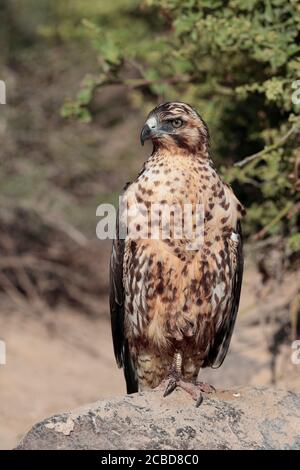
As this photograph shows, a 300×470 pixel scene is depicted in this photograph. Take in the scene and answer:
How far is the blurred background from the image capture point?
5.86 metres

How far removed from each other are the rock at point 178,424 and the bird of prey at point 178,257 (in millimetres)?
213

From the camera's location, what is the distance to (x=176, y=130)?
15.6 feet

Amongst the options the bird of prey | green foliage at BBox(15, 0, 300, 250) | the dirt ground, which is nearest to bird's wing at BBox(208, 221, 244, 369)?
the bird of prey

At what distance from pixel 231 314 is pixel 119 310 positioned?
24.3 inches

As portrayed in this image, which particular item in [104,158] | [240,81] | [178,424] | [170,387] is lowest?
[178,424]

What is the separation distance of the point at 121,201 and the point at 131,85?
1908 millimetres

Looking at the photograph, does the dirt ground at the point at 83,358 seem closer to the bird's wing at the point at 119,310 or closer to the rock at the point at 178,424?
the bird's wing at the point at 119,310

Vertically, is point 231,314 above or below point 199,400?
above

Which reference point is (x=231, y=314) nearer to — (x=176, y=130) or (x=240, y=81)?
(x=176, y=130)

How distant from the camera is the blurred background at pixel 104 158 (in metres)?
5.86

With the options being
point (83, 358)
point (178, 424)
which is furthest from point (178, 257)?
point (83, 358)

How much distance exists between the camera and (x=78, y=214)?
922 cm

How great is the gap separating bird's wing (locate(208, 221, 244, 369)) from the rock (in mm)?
643

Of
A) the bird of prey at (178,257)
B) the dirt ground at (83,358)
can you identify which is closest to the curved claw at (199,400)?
the bird of prey at (178,257)
